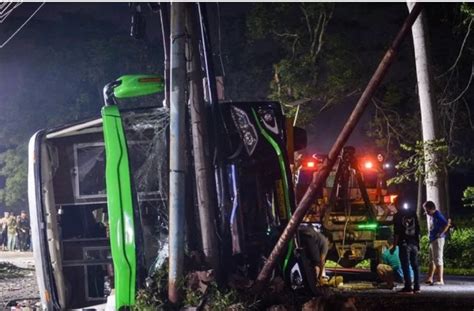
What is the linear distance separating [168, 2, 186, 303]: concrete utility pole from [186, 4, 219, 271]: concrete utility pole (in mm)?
252

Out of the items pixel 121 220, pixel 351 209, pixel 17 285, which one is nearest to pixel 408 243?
pixel 351 209

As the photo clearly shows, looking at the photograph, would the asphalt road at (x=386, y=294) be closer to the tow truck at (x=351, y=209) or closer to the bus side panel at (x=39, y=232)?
the tow truck at (x=351, y=209)

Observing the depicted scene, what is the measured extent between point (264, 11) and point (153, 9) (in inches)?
522

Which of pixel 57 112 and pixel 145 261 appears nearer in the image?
pixel 145 261

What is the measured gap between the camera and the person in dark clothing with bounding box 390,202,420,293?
1041cm

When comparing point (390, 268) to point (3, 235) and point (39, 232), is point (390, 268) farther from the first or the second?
point (3, 235)

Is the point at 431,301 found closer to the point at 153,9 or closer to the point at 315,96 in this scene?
the point at 153,9

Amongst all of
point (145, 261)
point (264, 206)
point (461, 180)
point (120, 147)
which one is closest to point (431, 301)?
point (264, 206)

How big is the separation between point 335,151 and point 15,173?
24.1m

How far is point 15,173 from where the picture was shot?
28359 mm

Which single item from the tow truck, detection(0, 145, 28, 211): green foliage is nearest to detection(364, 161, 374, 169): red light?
the tow truck

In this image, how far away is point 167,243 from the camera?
7.50 meters

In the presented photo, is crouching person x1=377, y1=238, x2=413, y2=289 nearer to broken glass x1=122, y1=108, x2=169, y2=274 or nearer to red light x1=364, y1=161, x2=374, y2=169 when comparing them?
red light x1=364, y1=161, x2=374, y2=169

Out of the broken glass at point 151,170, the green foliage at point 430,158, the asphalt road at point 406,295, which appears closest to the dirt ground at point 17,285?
the broken glass at point 151,170
